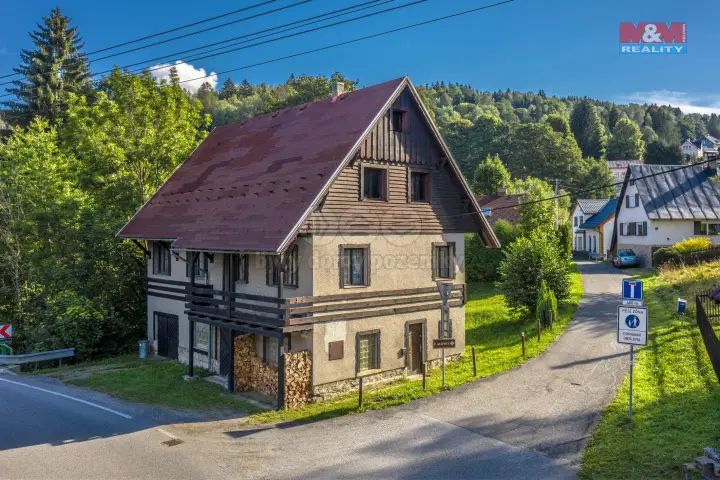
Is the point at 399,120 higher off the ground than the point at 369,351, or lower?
higher

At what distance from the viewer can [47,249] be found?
30.8m

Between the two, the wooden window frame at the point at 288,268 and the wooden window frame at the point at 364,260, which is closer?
the wooden window frame at the point at 288,268

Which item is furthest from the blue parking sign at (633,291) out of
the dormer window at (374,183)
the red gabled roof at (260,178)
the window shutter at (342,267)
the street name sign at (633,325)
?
the red gabled roof at (260,178)

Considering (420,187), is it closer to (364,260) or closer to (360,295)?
(364,260)

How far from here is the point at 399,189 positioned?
1991 centimetres

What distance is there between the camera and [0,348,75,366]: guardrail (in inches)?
912

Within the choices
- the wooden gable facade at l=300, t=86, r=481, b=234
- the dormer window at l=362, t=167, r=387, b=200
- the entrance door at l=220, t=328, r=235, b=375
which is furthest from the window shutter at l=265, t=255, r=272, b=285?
the dormer window at l=362, t=167, r=387, b=200

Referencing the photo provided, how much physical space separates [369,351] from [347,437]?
5.15 meters

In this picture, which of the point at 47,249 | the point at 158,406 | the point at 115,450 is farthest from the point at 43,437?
the point at 47,249

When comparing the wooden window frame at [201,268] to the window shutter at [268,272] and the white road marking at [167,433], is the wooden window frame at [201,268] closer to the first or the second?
the window shutter at [268,272]

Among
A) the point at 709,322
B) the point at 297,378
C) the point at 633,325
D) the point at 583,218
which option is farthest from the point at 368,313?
the point at 583,218

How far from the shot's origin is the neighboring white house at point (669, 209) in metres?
41.5

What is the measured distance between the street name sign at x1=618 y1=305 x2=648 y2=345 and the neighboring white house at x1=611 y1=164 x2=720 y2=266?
1252 inches

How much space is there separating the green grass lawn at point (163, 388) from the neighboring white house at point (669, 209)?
35356 millimetres
